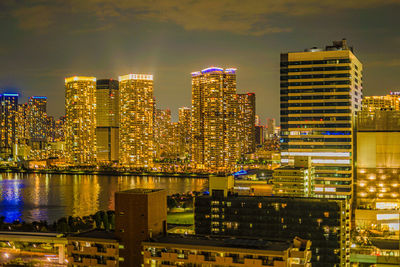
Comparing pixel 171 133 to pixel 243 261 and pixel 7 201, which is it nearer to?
pixel 7 201

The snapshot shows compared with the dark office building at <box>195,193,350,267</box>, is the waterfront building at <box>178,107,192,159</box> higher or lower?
higher

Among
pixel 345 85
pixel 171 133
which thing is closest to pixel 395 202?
pixel 345 85

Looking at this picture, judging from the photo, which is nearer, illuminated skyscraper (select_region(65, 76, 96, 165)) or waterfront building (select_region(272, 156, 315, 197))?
waterfront building (select_region(272, 156, 315, 197))

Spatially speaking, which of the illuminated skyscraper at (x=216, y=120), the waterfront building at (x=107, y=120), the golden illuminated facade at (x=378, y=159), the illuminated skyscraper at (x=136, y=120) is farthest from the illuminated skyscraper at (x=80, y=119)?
the golden illuminated facade at (x=378, y=159)

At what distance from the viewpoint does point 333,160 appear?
91.7 feet

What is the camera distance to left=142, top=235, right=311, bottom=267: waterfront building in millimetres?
10969

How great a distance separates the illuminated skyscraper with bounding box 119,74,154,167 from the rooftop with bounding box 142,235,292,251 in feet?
235

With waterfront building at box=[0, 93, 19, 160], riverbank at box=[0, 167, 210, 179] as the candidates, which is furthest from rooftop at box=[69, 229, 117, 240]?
waterfront building at box=[0, 93, 19, 160]

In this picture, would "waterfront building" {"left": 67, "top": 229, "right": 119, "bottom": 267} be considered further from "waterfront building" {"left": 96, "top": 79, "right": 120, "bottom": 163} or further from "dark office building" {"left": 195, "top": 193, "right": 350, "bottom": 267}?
"waterfront building" {"left": 96, "top": 79, "right": 120, "bottom": 163}

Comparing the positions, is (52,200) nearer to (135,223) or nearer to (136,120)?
(135,223)

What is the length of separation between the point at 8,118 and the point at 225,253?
381 feet

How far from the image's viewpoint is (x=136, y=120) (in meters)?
87.4

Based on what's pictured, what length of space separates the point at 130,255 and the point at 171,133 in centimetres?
10357

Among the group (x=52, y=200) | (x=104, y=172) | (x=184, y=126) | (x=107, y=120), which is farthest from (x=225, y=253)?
(x=184, y=126)
